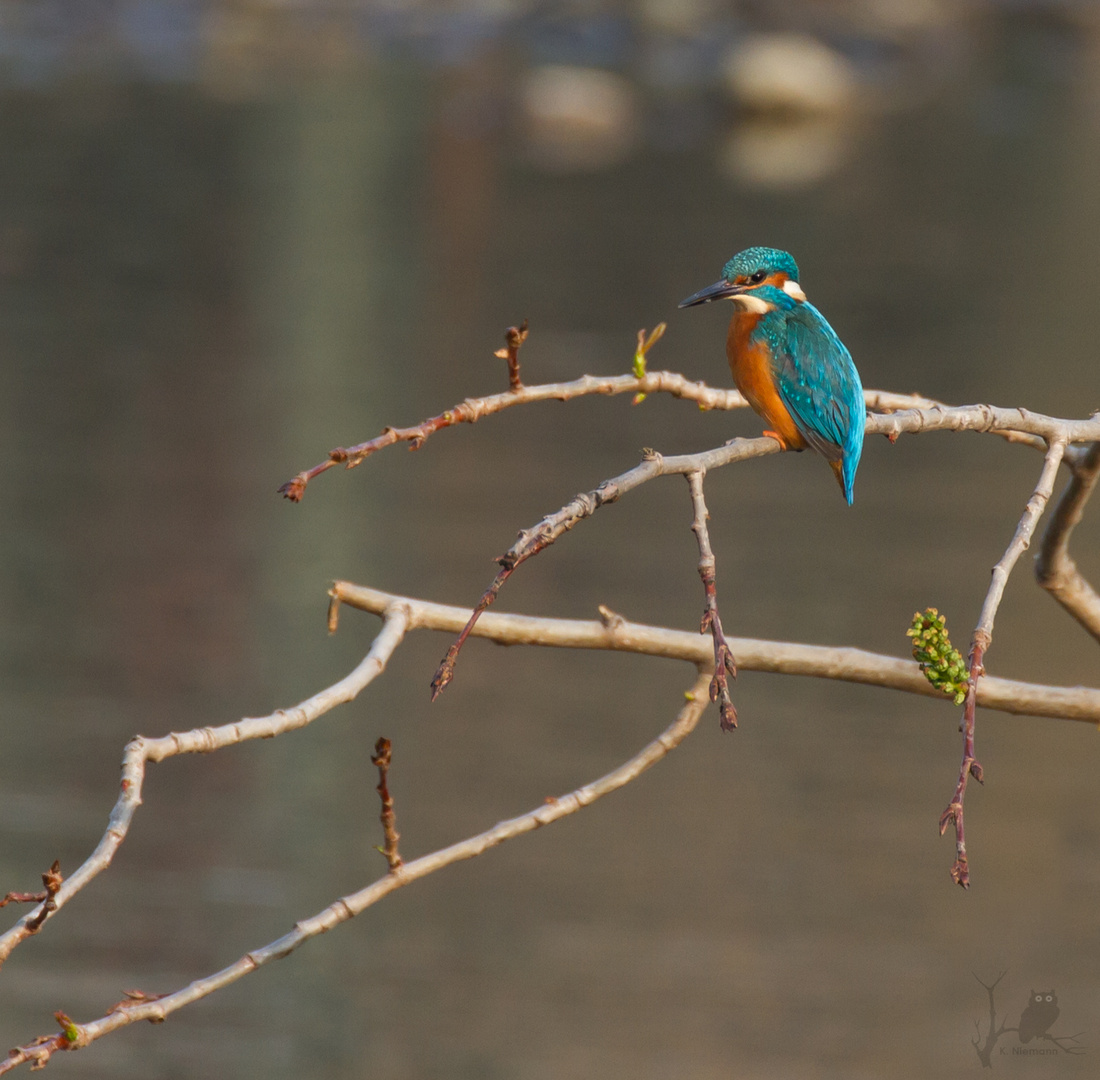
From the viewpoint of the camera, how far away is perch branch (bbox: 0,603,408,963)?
1.77 meters

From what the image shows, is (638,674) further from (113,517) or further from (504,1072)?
(113,517)

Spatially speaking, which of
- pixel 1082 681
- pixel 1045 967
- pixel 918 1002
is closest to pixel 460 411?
pixel 918 1002

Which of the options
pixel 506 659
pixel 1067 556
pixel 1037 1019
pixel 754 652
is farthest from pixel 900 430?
pixel 506 659

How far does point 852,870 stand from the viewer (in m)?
7.59

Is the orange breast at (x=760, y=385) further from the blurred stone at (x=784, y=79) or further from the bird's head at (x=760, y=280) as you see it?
the blurred stone at (x=784, y=79)

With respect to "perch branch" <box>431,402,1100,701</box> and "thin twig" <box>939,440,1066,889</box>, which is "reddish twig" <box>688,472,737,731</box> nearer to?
"perch branch" <box>431,402,1100,701</box>

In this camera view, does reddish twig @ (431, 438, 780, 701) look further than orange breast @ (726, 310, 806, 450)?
No

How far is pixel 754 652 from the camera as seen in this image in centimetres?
267

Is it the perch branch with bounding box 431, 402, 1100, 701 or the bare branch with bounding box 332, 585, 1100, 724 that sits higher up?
the perch branch with bounding box 431, 402, 1100, 701

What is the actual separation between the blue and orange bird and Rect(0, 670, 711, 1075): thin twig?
22.4 inches

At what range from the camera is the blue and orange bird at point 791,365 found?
3.11 m

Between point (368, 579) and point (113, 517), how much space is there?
2.74 metres

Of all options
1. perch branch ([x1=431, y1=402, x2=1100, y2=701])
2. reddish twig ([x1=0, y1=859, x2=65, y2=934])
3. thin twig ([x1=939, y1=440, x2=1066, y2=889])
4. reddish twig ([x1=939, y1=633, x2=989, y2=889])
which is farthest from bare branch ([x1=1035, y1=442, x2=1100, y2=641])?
reddish twig ([x1=0, y1=859, x2=65, y2=934])

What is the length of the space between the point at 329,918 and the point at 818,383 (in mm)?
1344
